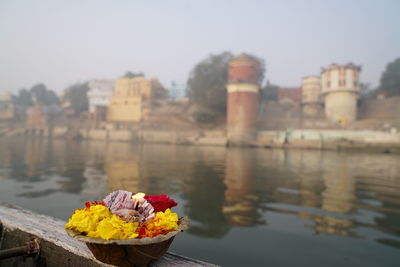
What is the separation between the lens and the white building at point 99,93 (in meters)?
67.6

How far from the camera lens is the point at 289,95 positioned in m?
54.3

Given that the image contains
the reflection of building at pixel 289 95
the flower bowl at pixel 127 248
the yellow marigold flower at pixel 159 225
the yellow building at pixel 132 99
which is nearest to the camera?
the flower bowl at pixel 127 248

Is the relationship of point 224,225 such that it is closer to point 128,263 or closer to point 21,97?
point 128,263

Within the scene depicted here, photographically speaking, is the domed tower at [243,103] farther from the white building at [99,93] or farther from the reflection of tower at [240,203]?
the white building at [99,93]

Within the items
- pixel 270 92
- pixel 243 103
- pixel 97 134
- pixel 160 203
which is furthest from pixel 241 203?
pixel 270 92

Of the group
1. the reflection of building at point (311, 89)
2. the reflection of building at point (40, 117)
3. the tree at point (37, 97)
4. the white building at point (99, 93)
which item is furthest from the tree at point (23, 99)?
the reflection of building at point (311, 89)

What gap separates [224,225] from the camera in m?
5.58

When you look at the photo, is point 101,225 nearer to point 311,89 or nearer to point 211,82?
point 211,82

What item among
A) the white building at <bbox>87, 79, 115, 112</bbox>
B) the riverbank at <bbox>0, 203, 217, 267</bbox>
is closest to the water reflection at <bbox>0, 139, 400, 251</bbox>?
the riverbank at <bbox>0, 203, 217, 267</bbox>

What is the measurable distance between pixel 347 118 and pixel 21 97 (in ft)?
289

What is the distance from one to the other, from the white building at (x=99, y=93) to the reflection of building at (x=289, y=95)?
37.2m

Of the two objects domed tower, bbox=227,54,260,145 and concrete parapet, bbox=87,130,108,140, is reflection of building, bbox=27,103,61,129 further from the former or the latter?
domed tower, bbox=227,54,260,145

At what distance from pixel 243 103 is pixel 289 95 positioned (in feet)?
61.9

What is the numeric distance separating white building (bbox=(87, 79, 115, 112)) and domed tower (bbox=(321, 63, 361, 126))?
4657 cm
